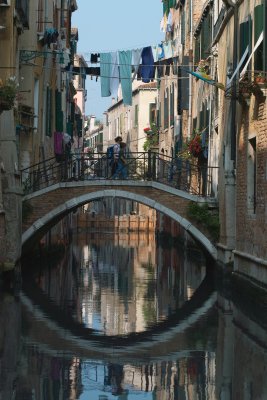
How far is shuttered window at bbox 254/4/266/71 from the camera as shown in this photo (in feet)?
89.1

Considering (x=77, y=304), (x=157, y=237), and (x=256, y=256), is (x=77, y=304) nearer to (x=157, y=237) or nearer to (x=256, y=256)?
(x=256, y=256)

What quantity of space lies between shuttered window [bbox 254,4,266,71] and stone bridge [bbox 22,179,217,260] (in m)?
9.24

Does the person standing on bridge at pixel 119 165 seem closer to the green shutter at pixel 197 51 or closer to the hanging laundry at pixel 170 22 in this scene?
the green shutter at pixel 197 51

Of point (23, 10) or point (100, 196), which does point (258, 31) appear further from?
point (100, 196)

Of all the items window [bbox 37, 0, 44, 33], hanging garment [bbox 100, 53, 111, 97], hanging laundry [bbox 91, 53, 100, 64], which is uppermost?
window [bbox 37, 0, 44, 33]

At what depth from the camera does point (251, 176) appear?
30.6m

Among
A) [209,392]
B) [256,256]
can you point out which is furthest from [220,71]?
[209,392]

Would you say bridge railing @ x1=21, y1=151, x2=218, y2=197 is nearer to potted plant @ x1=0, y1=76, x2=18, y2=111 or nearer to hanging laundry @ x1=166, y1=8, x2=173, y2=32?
potted plant @ x1=0, y1=76, x2=18, y2=111

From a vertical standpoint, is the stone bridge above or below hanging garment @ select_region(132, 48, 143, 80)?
below

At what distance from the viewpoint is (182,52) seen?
2133 inches

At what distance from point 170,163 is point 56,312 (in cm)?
1190

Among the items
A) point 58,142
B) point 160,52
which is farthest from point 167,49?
point 58,142

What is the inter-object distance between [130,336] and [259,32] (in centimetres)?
967

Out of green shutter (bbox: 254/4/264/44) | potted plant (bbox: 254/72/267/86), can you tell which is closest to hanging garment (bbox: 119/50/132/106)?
green shutter (bbox: 254/4/264/44)
